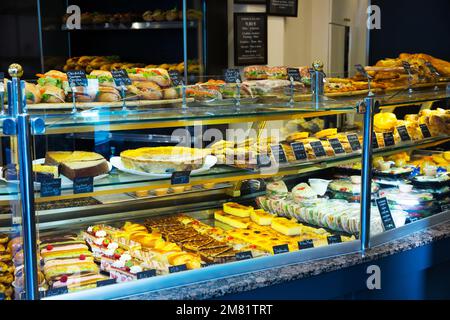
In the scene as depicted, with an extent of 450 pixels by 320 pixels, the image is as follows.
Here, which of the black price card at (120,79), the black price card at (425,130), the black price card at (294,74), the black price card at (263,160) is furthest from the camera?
the black price card at (425,130)

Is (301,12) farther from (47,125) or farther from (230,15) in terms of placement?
(47,125)

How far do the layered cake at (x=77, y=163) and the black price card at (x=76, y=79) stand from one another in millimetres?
302

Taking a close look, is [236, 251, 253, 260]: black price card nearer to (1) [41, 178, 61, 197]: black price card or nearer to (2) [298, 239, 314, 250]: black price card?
(2) [298, 239, 314, 250]: black price card

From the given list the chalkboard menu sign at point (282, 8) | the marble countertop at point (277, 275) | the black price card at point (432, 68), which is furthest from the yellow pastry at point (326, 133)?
the chalkboard menu sign at point (282, 8)

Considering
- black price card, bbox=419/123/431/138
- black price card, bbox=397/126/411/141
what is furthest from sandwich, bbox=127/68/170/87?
black price card, bbox=419/123/431/138

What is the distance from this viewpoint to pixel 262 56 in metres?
6.29

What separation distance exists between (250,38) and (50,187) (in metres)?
4.08

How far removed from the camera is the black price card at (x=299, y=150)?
320 centimetres

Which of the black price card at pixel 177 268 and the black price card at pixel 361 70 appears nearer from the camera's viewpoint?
the black price card at pixel 177 268

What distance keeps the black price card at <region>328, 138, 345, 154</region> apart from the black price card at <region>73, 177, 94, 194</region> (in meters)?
1.42

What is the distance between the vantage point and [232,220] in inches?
124

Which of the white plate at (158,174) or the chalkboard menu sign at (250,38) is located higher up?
the chalkboard menu sign at (250,38)

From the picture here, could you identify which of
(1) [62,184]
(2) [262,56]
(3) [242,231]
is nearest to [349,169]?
(3) [242,231]

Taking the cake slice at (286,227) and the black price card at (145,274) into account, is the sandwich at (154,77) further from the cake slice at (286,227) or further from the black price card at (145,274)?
the black price card at (145,274)
